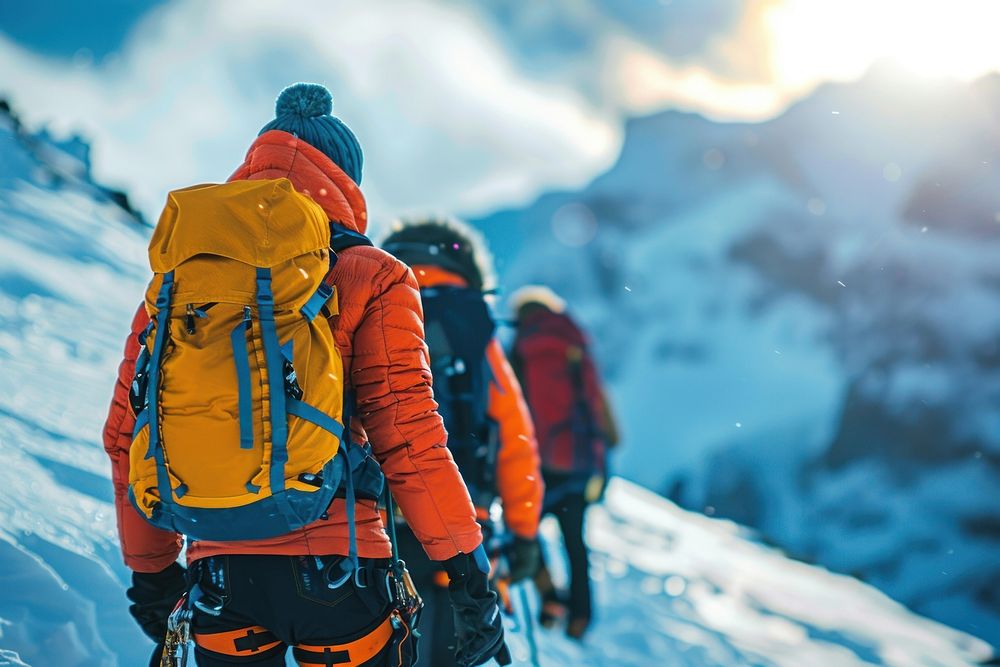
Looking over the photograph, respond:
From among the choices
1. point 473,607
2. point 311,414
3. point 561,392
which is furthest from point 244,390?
point 561,392

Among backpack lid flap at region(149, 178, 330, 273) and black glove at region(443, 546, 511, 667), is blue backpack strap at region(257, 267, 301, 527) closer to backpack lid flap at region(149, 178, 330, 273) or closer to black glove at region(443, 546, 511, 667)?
backpack lid flap at region(149, 178, 330, 273)

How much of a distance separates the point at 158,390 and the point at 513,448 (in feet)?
5.81

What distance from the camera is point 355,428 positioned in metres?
1.77

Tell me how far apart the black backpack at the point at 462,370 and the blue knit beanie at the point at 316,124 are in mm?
927

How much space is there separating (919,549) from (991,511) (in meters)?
8.33

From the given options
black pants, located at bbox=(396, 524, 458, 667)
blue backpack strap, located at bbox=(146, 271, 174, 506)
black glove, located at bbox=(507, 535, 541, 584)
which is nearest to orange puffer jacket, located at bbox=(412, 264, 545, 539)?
black glove, located at bbox=(507, 535, 541, 584)

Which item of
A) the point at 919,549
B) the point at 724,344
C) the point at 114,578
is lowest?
the point at 114,578

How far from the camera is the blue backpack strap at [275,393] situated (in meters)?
1.42

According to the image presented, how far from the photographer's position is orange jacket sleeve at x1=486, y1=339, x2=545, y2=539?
9.66 ft

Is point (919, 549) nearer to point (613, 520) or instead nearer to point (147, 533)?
point (613, 520)

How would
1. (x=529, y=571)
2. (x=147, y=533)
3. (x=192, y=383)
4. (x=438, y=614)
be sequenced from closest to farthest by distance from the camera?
(x=192, y=383)
(x=147, y=533)
(x=438, y=614)
(x=529, y=571)

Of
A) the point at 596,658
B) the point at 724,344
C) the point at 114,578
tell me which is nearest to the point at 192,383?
the point at 114,578

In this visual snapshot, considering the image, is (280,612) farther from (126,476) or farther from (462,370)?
(462,370)

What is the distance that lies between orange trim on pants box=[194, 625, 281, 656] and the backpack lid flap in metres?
0.86
